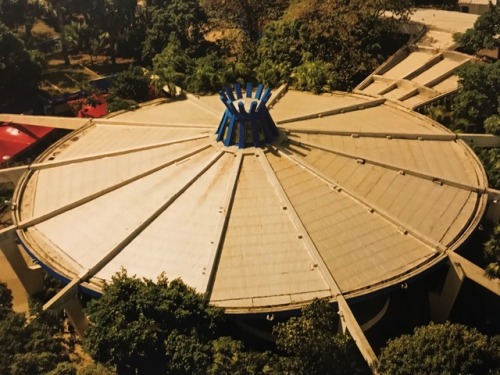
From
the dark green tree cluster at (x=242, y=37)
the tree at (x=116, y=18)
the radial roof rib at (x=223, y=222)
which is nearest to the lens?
the radial roof rib at (x=223, y=222)

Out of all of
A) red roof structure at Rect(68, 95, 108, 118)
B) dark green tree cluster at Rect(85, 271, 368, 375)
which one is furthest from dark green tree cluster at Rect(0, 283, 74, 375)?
red roof structure at Rect(68, 95, 108, 118)

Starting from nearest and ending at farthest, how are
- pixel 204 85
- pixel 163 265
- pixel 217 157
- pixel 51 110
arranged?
pixel 163 265, pixel 217 157, pixel 204 85, pixel 51 110

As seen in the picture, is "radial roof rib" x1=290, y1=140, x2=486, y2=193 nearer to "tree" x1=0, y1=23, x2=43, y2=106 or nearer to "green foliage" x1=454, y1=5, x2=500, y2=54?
"green foliage" x1=454, y1=5, x2=500, y2=54

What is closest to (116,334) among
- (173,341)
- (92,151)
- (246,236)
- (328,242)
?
(173,341)

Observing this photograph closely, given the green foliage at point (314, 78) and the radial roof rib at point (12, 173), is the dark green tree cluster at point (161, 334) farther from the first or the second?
the green foliage at point (314, 78)

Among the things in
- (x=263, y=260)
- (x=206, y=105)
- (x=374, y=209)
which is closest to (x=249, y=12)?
(x=206, y=105)

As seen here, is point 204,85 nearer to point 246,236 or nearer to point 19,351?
point 246,236

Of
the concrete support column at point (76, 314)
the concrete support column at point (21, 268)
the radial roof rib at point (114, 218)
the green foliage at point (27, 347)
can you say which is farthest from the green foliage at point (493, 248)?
the concrete support column at point (21, 268)
